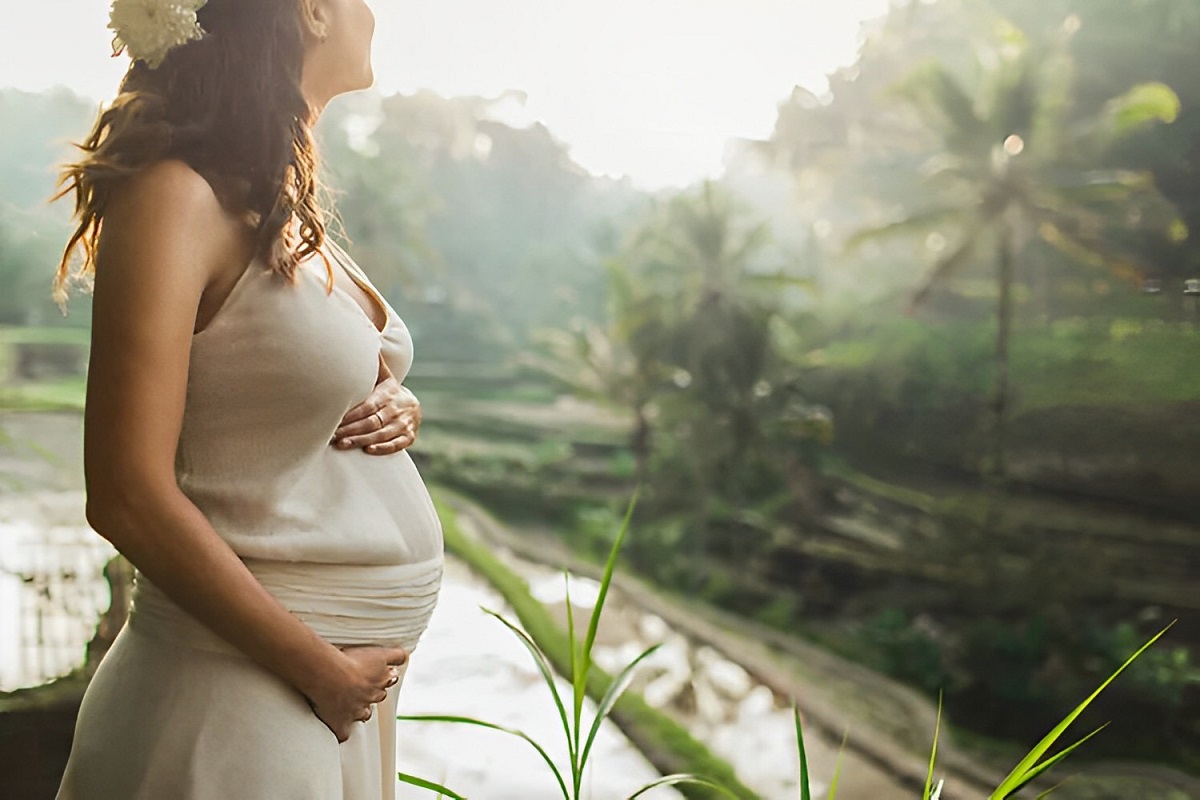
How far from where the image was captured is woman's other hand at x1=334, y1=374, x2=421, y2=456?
866 millimetres

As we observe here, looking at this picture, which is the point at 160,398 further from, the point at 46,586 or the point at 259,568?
the point at 46,586

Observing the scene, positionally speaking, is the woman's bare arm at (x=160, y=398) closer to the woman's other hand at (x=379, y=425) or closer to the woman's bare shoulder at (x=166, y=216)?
the woman's bare shoulder at (x=166, y=216)

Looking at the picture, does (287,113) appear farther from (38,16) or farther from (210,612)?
(38,16)

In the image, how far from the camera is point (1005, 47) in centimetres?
350

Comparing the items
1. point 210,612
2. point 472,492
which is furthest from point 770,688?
point 210,612

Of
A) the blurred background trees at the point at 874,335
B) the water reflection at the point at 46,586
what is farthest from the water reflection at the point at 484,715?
the water reflection at the point at 46,586

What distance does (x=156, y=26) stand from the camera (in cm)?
74

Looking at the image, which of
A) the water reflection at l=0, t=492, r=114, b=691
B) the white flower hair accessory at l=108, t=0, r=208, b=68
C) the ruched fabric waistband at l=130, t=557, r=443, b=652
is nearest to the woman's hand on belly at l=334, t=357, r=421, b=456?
the ruched fabric waistband at l=130, t=557, r=443, b=652

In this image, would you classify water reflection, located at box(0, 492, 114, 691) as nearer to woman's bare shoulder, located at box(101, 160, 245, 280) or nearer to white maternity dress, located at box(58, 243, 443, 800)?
white maternity dress, located at box(58, 243, 443, 800)

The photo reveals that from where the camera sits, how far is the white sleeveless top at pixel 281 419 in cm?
75

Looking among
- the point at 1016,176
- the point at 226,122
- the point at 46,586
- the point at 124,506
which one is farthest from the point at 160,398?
the point at 1016,176

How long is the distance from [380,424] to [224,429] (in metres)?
0.14

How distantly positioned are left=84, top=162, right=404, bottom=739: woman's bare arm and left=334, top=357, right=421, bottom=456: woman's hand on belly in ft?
0.53

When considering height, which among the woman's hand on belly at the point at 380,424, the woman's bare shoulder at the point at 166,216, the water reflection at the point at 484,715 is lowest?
the water reflection at the point at 484,715
